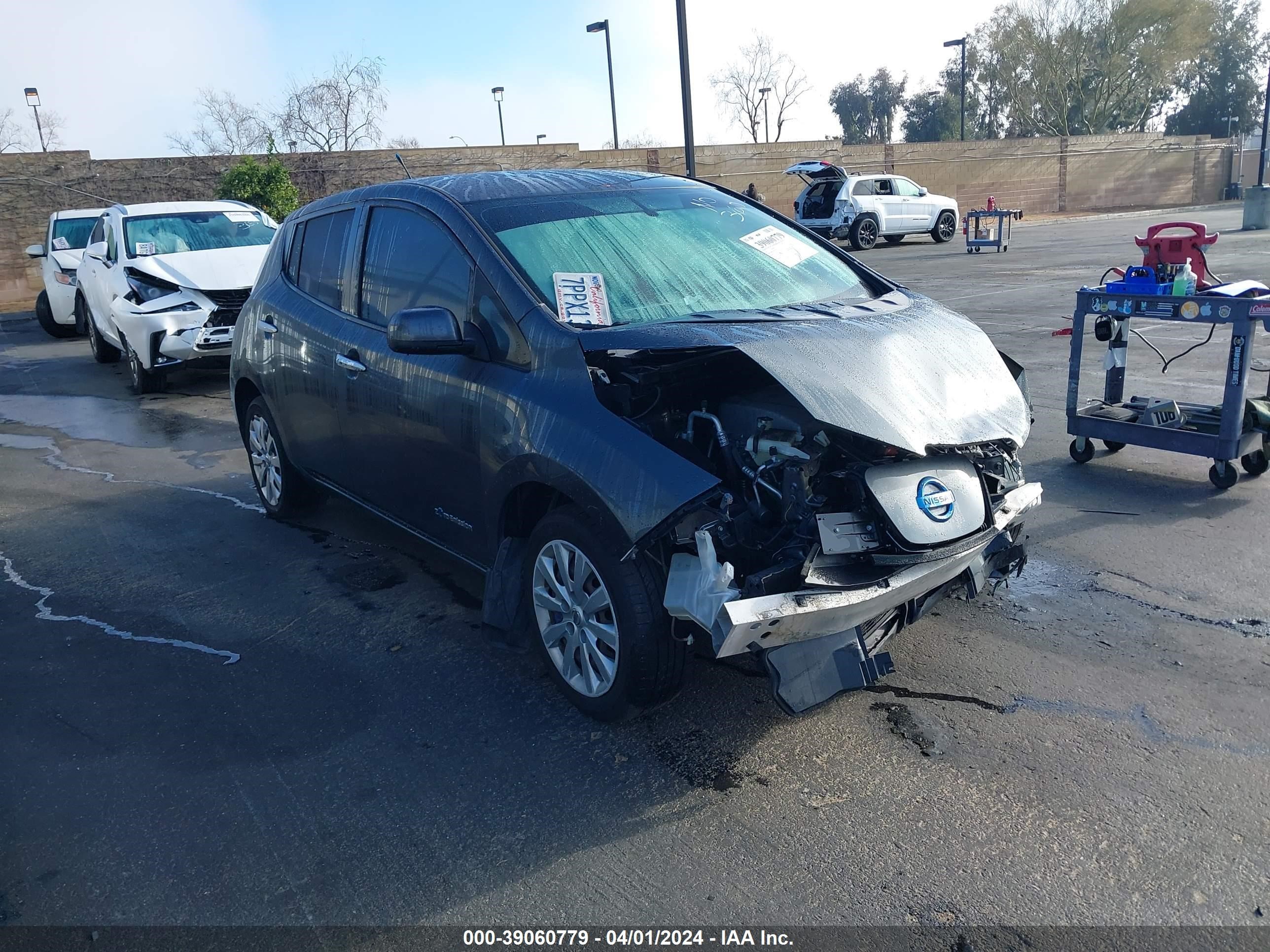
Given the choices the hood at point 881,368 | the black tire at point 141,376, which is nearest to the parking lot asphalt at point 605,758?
the hood at point 881,368

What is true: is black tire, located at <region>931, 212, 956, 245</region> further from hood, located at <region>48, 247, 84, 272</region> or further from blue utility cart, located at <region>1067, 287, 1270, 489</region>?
blue utility cart, located at <region>1067, 287, 1270, 489</region>

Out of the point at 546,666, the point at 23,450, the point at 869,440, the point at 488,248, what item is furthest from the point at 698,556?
the point at 23,450

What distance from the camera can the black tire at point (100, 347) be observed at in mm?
13219

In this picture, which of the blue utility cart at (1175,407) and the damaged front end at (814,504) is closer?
the damaged front end at (814,504)

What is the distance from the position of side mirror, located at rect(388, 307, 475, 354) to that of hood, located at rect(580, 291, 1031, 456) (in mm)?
527

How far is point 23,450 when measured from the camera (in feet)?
28.2

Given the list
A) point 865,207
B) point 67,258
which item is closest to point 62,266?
point 67,258

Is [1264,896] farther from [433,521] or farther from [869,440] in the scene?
[433,521]

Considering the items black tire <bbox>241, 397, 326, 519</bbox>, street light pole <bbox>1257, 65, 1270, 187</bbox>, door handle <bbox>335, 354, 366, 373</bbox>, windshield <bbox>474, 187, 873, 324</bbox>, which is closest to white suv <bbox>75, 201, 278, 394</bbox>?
black tire <bbox>241, 397, 326, 519</bbox>

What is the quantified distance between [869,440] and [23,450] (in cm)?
802

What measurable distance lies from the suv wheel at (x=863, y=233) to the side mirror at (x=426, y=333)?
2468 centimetres

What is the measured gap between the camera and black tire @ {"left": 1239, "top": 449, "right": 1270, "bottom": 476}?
5949 mm

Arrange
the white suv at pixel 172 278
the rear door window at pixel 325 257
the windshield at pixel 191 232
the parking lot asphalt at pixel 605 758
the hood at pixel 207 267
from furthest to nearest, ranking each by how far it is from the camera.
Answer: the windshield at pixel 191 232, the hood at pixel 207 267, the white suv at pixel 172 278, the rear door window at pixel 325 257, the parking lot asphalt at pixel 605 758

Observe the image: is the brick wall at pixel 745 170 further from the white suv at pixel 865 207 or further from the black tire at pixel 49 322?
the black tire at pixel 49 322
